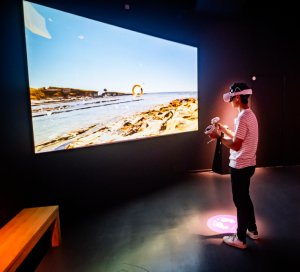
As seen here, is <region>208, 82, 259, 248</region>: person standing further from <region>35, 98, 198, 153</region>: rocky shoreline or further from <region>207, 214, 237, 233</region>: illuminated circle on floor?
<region>35, 98, 198, 153</region>: rocky shoreline

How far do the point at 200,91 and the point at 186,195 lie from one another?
7.72 feet

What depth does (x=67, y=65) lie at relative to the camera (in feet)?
8.66

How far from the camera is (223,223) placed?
2645 millimetres

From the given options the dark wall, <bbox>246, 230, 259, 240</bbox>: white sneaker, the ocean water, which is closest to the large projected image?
the ocean water

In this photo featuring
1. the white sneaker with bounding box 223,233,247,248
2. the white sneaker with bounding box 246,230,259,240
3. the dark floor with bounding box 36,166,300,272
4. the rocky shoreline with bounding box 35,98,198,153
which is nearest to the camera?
the dark floor with bounding box 36,166,300,272

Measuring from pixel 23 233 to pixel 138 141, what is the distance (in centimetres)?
219

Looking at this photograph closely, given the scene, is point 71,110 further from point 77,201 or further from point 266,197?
point 266,197

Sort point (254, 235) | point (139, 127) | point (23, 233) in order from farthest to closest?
point (139, 127) < point (254, 235) < point (23, 233)

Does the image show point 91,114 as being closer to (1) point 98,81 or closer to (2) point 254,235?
(1) point 98,81

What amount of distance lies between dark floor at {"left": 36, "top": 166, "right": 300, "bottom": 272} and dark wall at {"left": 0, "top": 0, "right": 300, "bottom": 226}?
47 centimetres

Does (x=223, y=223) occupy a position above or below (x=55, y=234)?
below

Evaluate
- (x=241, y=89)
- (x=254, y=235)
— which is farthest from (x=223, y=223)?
(x=241, y=89)

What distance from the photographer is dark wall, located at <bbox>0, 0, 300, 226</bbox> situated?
2.18 m

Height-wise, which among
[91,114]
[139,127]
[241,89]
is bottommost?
[139,127]
